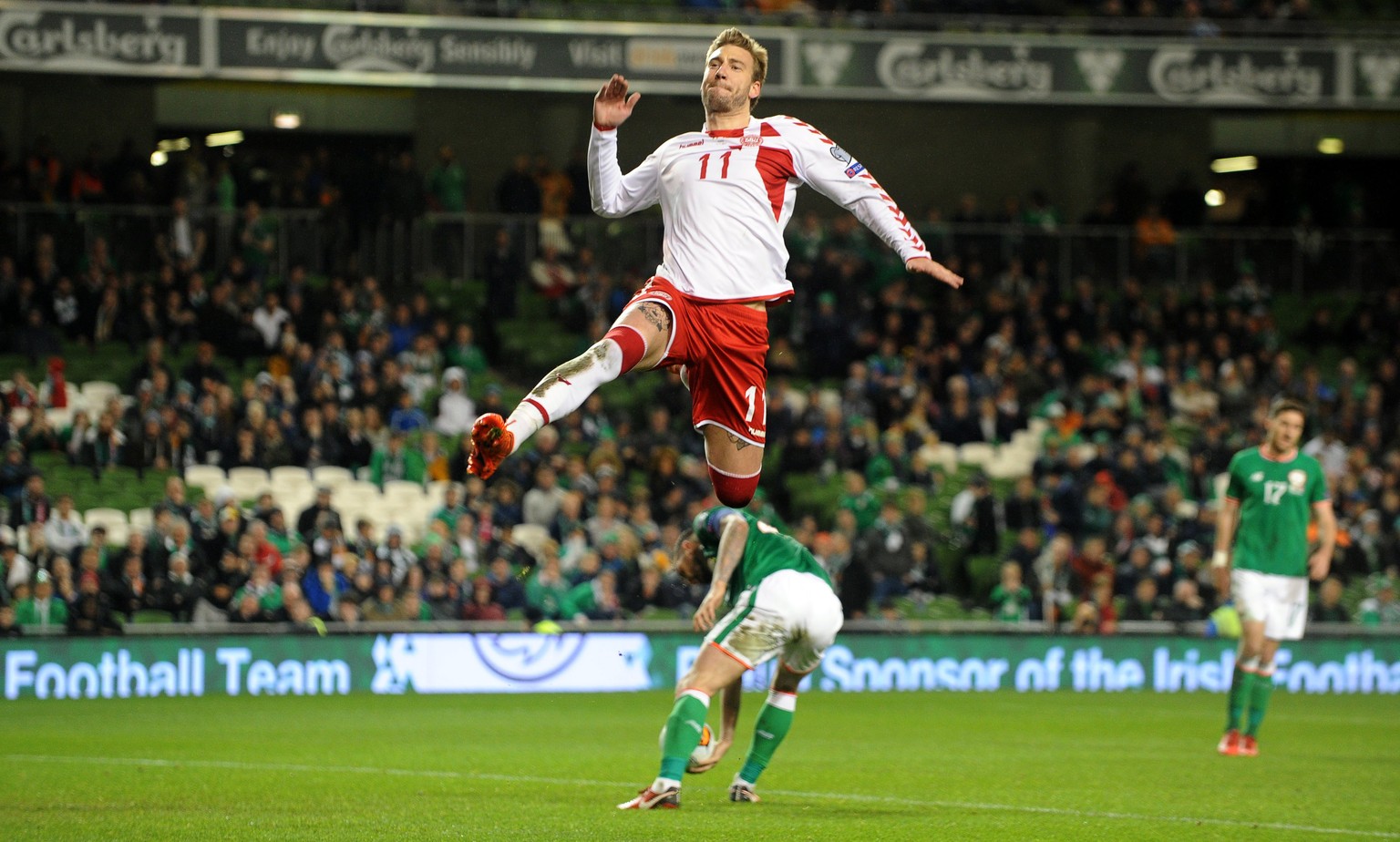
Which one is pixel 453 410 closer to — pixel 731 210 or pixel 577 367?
pixel 731 210

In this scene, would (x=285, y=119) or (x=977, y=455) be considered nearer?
(x=977, y=455)

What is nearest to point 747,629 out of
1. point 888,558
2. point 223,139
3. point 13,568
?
point 13,568

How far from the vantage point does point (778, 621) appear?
9227 mm

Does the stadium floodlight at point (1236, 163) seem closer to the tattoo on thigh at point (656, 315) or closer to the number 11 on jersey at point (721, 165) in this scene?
the number 11 on jersey at point (721, 165)

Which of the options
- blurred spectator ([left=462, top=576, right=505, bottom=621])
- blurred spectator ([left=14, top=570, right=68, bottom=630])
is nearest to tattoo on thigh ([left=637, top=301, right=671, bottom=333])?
blurred spectator ([left=14, top=570, right=68, bottom=630])

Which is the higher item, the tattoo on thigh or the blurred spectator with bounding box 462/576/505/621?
the tattoo on thigh

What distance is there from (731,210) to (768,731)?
2.88 metres

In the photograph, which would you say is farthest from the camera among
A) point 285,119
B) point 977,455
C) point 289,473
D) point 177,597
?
point 285,119

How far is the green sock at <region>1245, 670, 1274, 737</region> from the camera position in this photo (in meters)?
12.6

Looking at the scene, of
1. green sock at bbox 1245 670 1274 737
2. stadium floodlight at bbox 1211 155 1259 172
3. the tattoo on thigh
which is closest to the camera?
the tattoo on thigh

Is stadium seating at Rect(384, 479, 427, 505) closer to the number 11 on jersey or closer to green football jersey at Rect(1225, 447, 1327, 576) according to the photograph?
green football jersey at Rect(1225, 447, 1327, 576)

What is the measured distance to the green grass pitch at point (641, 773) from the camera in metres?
8.51

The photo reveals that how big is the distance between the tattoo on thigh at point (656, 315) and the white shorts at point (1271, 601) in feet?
20.9

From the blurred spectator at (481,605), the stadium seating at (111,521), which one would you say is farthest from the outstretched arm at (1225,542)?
the stadium seating at (111,521)
